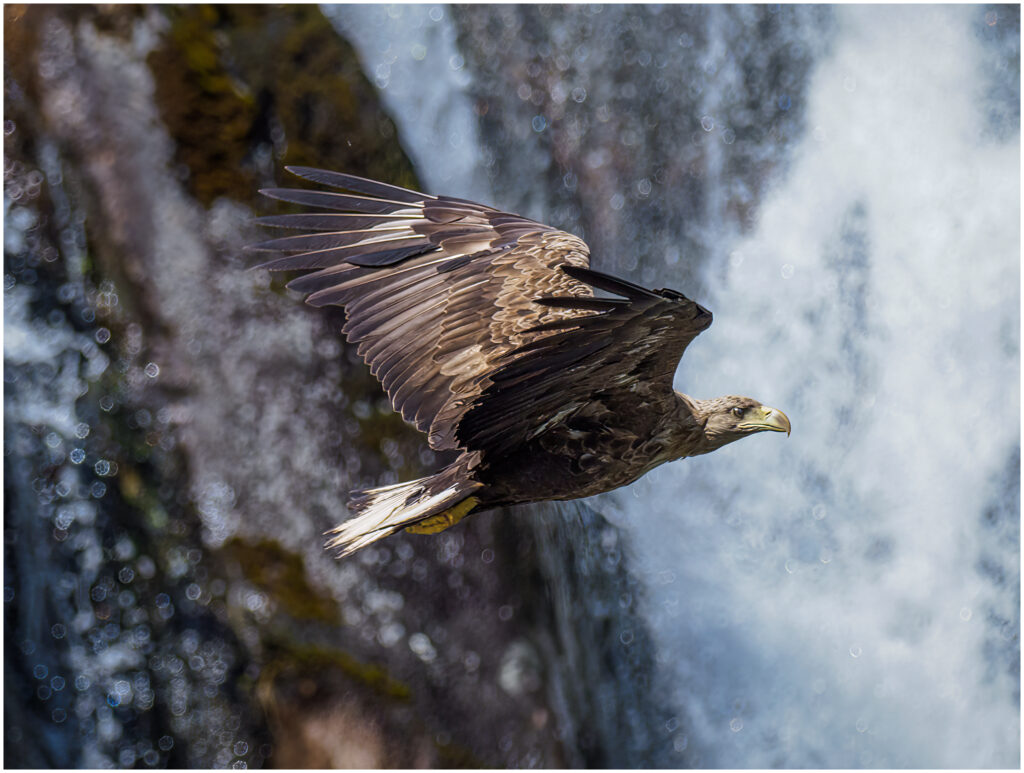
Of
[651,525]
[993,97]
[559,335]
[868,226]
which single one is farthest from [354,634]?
[993,97]

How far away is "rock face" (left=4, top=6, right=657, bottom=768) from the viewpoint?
22.2 ft

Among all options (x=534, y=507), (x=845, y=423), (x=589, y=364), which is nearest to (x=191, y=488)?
(x=534, y=507)

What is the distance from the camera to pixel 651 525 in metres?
8.31

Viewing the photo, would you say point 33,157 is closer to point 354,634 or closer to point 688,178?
point 354,634

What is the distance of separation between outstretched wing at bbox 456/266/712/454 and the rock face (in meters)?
3.45

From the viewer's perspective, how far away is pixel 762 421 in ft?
13.5

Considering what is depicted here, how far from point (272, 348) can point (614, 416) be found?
12.7 ft

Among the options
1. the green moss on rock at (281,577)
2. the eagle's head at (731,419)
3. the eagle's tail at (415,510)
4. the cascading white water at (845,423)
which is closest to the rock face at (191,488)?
the green moss on rock at (281,577)

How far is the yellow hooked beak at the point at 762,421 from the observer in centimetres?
409

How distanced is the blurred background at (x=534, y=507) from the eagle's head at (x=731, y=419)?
123 inches

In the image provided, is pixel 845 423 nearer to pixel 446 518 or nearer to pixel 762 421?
pixel 762 421

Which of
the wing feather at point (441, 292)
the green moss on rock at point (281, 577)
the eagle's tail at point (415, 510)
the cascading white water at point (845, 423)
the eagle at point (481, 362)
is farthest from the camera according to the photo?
the cascading white water at point (845, 423)

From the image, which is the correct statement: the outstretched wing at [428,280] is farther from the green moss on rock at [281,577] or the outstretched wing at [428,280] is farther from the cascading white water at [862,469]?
the cascading white water at [862,469]

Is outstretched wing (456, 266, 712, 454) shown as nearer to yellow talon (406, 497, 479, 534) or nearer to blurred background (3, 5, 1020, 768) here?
yellow talon (406, 497, 479, 534)
